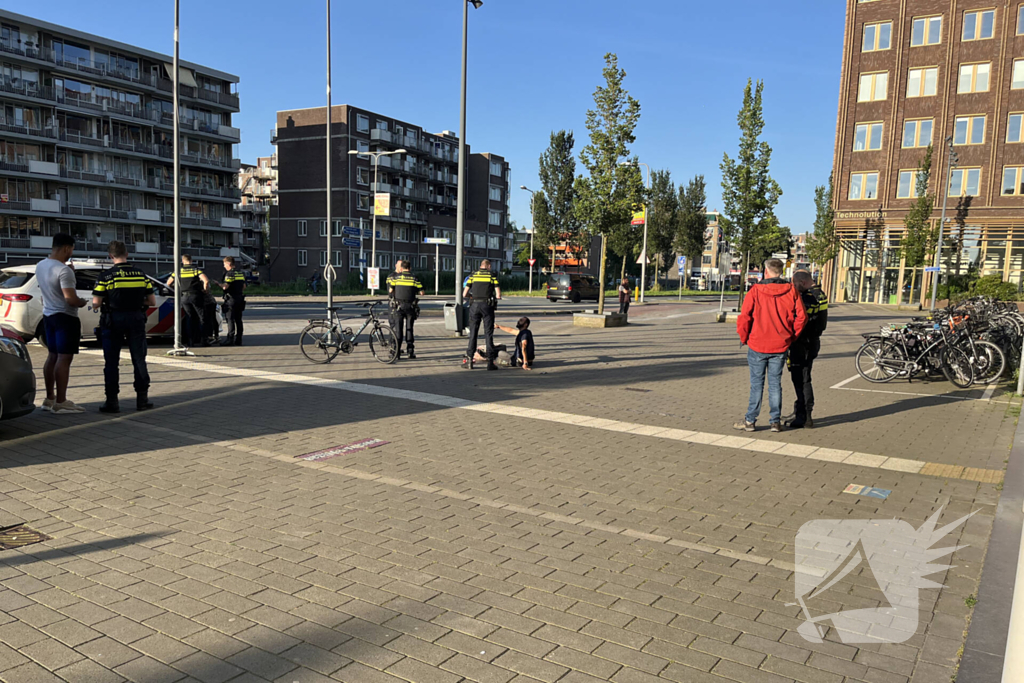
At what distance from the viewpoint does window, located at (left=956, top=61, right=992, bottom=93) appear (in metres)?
43.4

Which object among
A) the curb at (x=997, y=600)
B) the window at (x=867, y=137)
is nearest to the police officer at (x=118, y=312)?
the curb at (x=997, y=600)

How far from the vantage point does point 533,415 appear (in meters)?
8.73

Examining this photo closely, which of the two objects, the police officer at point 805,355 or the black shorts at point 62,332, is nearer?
the black shorts at point 62,332

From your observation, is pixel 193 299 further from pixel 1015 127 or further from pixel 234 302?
pixel 1015 127

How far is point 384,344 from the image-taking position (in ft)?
43.8

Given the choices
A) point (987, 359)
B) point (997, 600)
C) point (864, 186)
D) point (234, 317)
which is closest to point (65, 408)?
point (234, 317)

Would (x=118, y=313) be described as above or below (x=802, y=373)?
above

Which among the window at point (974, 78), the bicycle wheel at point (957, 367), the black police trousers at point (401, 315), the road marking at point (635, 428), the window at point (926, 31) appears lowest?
the road marking at point (635, 428)

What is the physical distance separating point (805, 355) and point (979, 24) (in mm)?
47146

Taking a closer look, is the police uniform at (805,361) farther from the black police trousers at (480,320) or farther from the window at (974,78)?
the window at (974,78)

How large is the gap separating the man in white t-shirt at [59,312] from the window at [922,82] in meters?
50.2

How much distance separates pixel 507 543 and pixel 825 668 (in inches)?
77.6

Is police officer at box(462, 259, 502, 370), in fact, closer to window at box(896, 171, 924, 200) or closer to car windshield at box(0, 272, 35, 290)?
car windshield at box(0, 272, 35, 290)

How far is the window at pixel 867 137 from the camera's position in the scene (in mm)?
46438
